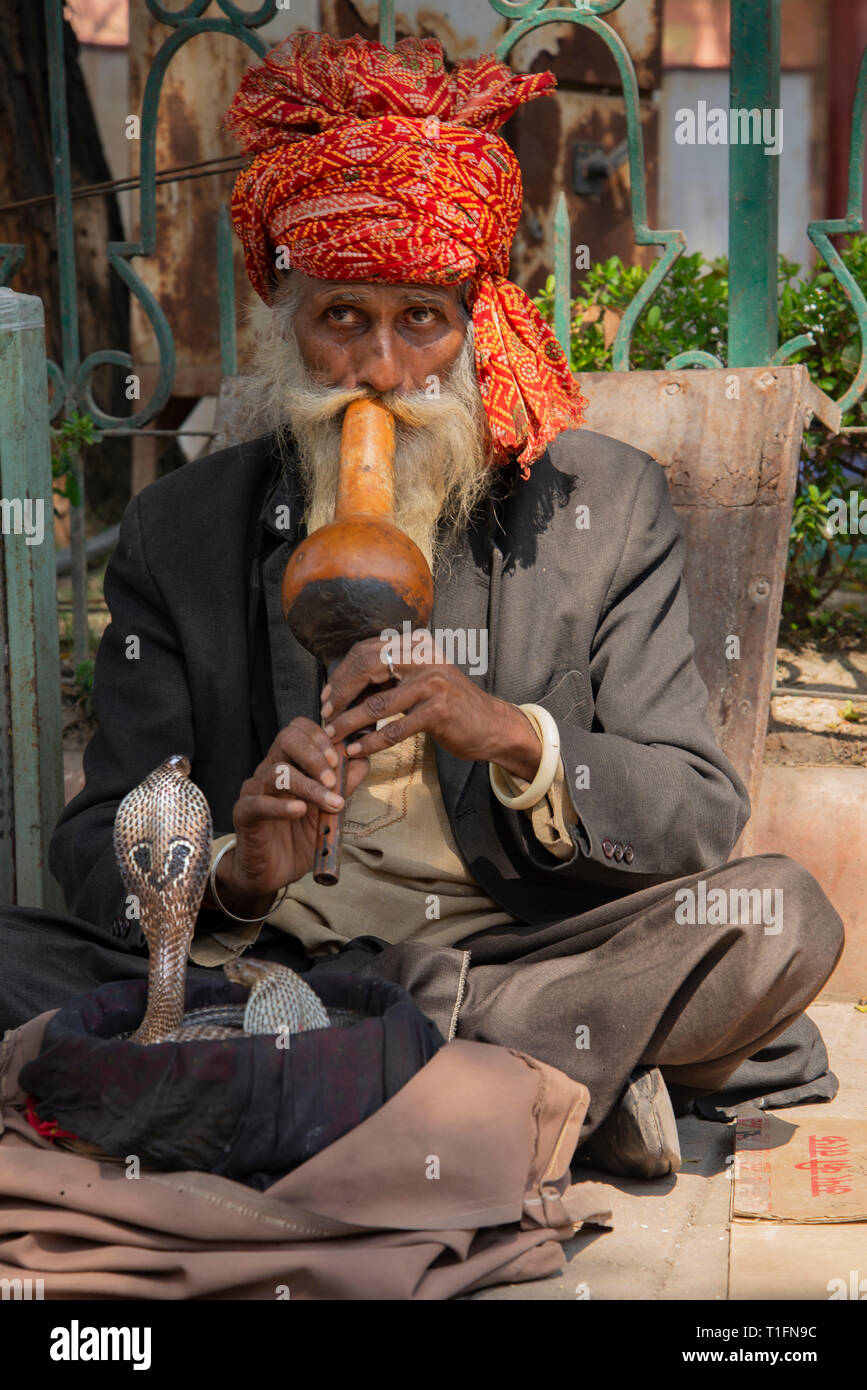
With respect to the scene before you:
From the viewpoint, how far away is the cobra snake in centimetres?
Answer: 247

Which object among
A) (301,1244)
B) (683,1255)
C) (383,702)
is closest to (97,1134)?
(301,1244)

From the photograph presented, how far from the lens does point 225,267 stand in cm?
425

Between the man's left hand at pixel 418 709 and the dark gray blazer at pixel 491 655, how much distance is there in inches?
8.7

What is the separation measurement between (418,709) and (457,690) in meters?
0.08

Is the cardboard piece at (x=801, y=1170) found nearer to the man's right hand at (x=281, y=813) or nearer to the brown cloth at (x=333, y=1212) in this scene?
the brown cloth at (x=333, y=1212)

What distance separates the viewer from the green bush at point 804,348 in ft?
14.8

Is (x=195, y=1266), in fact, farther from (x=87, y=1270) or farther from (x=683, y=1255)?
(x=683, y=1255)

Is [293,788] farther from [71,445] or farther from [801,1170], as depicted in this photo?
[71,445]

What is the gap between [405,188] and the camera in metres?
3.03

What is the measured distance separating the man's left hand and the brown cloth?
50cm

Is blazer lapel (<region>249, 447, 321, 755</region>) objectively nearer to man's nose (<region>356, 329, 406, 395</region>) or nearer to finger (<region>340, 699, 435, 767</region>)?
man's nose (<region>356, 329, 406, 395</region>)

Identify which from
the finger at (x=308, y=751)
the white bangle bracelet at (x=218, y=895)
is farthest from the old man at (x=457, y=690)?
the finger at (x=308, y=751)

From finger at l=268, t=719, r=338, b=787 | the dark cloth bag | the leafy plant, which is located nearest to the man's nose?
finger at l=268, t=719, r=338, b=787

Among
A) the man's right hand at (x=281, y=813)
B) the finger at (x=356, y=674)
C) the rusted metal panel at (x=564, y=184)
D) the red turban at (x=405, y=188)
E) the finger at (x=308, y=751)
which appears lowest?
the man's right hand at (x=281, y=813)
